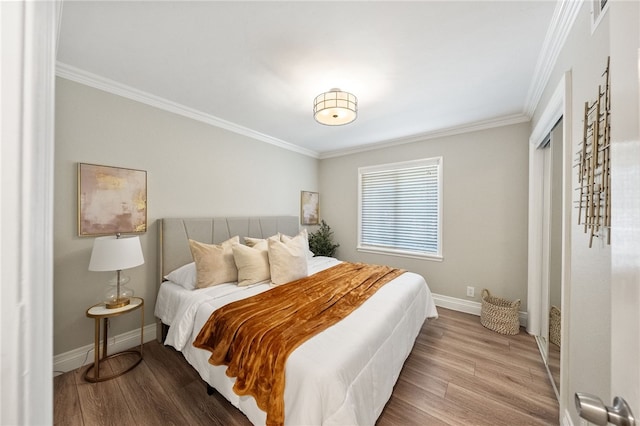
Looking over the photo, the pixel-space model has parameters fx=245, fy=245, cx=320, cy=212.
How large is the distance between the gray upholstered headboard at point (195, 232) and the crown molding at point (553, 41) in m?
3.28

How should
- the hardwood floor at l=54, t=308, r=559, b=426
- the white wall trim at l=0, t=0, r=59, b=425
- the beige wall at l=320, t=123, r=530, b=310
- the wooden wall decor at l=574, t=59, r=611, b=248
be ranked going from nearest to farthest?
the white wall trim at l=0, t=0, r=59, b=425 → the wooden wall decor at l=574, t=59, r=611, b=248 → the hardwood floor at l=54, t=308, r=559, b=426 → the beige wall at l=320, t=123, r=530, b=310

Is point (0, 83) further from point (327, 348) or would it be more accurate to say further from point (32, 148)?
point (327, 348)

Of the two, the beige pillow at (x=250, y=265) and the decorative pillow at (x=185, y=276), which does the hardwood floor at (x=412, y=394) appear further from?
the beige pillow at (x=250, y=265)

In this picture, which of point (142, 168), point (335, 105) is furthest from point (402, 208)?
point (142, 168)

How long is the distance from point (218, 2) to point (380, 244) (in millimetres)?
3616

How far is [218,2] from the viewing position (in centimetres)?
143

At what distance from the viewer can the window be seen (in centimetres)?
359

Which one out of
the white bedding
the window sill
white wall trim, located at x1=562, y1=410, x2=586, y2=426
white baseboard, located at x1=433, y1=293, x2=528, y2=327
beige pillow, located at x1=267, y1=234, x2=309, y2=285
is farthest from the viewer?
the window sill

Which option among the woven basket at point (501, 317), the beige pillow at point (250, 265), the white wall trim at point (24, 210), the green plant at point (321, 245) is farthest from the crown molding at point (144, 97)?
the woven basket at point (501, 317)

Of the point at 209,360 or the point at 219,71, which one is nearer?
the point at 209,360

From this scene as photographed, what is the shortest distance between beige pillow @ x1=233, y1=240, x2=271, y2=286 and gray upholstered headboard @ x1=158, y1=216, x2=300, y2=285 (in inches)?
22.6

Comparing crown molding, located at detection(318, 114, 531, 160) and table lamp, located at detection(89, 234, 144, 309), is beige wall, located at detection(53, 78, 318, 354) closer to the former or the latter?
table lamp, located at detection(89, 234, 144, 309)

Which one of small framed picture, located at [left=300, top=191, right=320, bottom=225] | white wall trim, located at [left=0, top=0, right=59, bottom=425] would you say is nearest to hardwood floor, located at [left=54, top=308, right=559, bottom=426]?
white wall trim, located at [left=0, top=0, right=59, bottom=425]

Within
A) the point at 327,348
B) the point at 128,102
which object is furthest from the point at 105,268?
the point at 327,348
